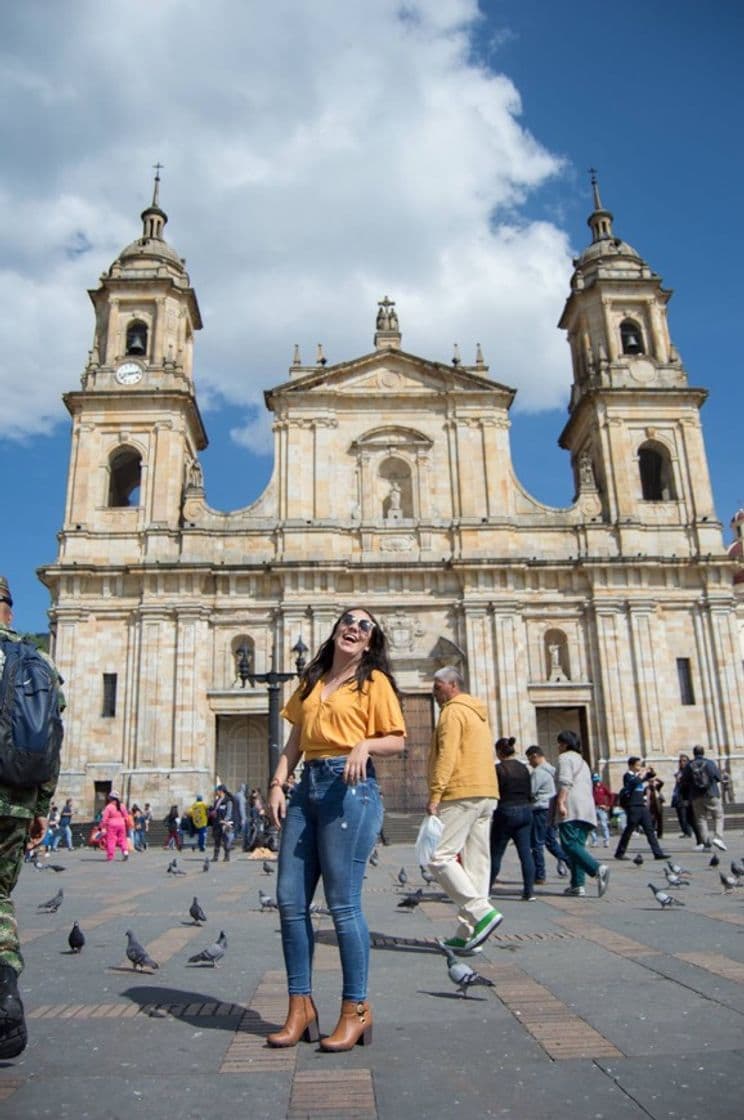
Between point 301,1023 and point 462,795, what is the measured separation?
2.86 metres

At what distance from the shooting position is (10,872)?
14.0 ft

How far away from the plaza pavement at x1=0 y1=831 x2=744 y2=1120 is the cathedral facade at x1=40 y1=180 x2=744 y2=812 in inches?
835

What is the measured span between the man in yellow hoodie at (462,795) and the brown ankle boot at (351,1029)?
2.37 m

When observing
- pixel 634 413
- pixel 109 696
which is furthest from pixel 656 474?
pixel 109 696

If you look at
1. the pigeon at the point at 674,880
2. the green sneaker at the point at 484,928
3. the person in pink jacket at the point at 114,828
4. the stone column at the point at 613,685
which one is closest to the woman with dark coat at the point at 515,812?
the pigeon at the point at 674,880

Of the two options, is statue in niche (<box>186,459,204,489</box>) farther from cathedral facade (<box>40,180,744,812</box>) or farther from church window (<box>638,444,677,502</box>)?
church window (<box>638,444,677,502</box>)

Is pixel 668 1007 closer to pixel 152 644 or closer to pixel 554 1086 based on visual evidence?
pixel 554 1086

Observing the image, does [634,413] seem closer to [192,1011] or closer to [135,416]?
[135,416]

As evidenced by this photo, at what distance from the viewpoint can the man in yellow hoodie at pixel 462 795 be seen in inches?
258

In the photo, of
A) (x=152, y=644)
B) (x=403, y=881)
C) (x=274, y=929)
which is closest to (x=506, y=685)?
(x=152, y=644)

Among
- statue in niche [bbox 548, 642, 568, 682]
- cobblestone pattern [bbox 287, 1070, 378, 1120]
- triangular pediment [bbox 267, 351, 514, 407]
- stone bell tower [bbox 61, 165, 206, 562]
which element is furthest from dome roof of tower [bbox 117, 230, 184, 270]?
cobblestone pattern [bbox 287, 1070, 378, 1120]

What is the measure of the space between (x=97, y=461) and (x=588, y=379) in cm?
1905

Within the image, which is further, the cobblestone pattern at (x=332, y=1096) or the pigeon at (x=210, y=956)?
the pigeon at (x=210, y=956)

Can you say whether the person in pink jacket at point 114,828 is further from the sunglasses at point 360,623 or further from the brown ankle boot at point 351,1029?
the brown ankle boot at point 351,1029
